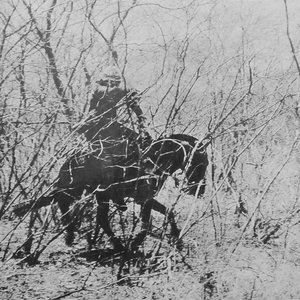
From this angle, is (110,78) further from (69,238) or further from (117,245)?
(69,238)

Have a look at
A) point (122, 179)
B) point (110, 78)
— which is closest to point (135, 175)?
point (122, 179)

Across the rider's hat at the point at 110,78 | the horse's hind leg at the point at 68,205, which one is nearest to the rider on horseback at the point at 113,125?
the rider's hat at the point at 110,78

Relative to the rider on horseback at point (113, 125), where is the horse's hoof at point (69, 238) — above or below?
below

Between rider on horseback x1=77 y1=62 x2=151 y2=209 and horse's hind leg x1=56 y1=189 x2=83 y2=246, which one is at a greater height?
rider on horseback x1=77 y1=62 x2=151 y2=209

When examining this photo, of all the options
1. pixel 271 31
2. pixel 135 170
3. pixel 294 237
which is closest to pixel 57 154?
pixel 135 170

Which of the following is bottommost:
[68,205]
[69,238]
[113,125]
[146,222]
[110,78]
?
[69,238]

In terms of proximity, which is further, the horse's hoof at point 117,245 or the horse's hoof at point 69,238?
the horse's hoof at point 69,238

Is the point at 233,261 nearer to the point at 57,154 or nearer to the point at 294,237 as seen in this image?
the point at 294,237

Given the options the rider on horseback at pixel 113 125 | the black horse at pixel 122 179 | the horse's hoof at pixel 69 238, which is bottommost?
the horse's hoof at pixel 69 238

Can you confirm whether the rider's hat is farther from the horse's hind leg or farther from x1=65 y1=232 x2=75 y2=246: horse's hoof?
x1=65 y1=232 x2=75 y2=246: horse's hoof

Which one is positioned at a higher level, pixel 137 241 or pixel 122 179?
pixel 122 179

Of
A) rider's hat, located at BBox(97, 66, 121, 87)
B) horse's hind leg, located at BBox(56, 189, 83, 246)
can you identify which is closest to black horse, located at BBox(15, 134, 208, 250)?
horse's hind leg, located at BBox(56, 189, 83, 246)

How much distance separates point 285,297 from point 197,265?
2.88 ft

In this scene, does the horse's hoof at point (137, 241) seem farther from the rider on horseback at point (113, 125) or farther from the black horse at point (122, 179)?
the rider on horseback at point (113, 125)
